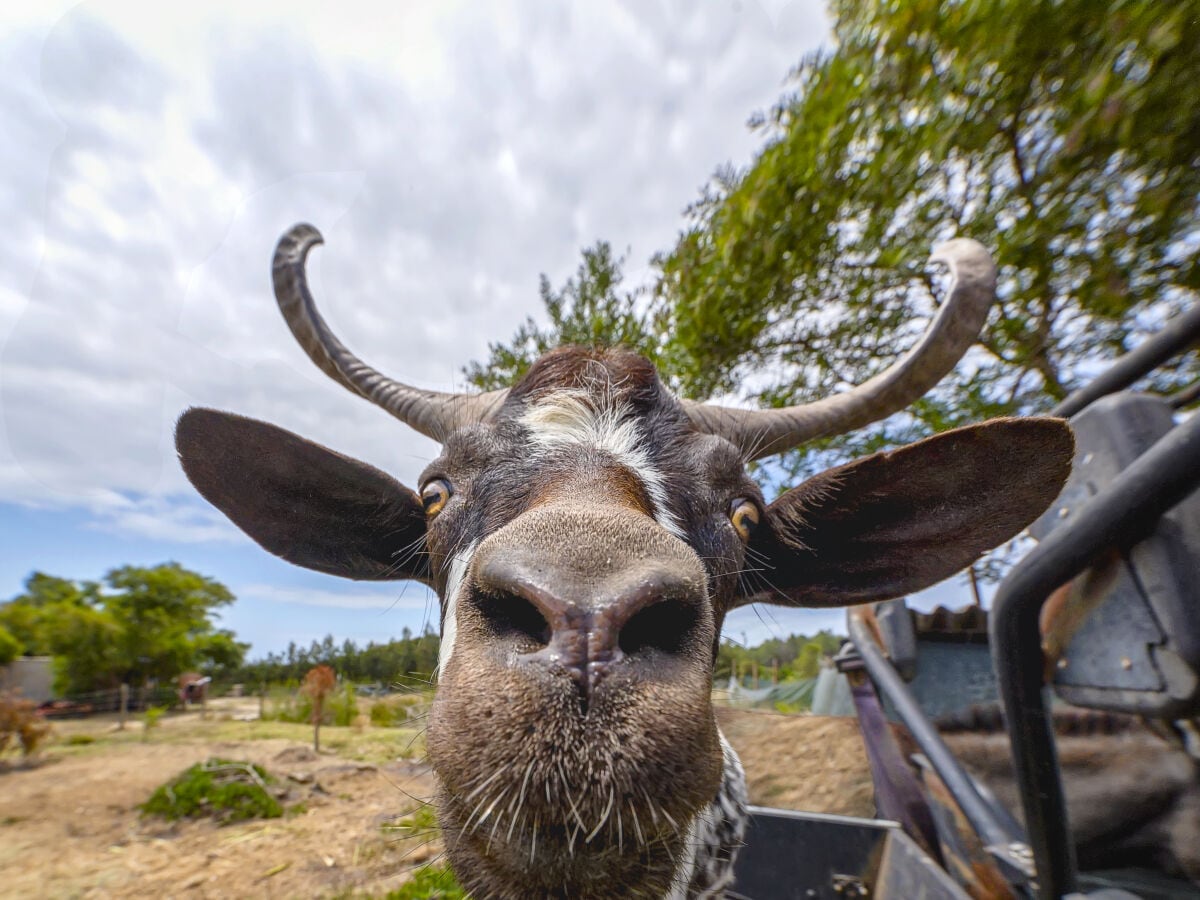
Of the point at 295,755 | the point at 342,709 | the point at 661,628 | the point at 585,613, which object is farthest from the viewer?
the point at 342,709

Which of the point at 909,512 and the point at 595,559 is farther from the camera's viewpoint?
the point at 909,512

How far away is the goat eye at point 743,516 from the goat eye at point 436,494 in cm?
116

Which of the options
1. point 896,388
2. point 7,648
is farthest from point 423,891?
point 7,648

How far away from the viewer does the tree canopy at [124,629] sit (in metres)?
32.8

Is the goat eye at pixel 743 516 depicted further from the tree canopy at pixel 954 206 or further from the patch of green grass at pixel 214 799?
the patch of green grass at pixel 214 799

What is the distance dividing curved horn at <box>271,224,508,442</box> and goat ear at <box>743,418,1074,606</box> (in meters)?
1.89

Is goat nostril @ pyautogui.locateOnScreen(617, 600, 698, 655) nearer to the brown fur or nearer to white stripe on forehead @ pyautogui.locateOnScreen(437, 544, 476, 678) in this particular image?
the brown fur

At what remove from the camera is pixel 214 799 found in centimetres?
878

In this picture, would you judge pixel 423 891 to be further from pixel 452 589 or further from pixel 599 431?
pixel 599 431

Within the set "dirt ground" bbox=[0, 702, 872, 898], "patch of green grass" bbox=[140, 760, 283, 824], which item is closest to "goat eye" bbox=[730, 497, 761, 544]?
"dirt ground" bbox=[0, 702, 872, 898]

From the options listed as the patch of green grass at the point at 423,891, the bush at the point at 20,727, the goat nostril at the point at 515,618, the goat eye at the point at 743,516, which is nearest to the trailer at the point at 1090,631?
the goat eye at the point at 743,516

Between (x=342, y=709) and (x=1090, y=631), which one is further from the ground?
(x=1090, y=631)

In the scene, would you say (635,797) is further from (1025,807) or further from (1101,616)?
(1101,616)

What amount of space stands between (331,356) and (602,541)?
9.80ft
